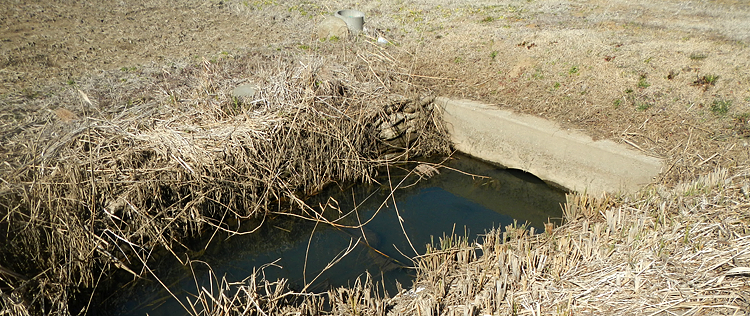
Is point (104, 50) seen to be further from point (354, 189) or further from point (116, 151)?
point (354, 189)

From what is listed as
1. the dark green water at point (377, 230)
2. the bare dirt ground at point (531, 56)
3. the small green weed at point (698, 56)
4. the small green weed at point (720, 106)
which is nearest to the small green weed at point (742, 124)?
the bare dirt ground at point (531, 56)

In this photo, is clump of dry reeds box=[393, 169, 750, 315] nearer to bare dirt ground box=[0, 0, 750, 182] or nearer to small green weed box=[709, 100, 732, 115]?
bare dirt ground box=[0, 0, 750, 182]

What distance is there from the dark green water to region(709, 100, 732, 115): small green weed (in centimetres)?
191

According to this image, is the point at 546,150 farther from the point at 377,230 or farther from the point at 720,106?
the point at 377,230

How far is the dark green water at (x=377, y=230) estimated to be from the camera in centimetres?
476

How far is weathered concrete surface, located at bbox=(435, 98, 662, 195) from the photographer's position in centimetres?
562

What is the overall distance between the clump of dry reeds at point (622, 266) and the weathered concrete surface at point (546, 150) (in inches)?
36.8

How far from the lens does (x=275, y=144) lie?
18.5 ft

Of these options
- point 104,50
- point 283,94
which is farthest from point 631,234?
point 104,50

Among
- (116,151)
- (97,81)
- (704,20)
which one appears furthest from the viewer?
(704,20)

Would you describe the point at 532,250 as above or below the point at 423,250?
above

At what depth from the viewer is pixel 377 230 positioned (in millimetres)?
5574

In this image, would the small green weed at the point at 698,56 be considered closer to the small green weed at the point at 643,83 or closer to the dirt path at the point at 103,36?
the small green weed at the point at 643,83

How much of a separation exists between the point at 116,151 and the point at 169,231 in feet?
2.92
